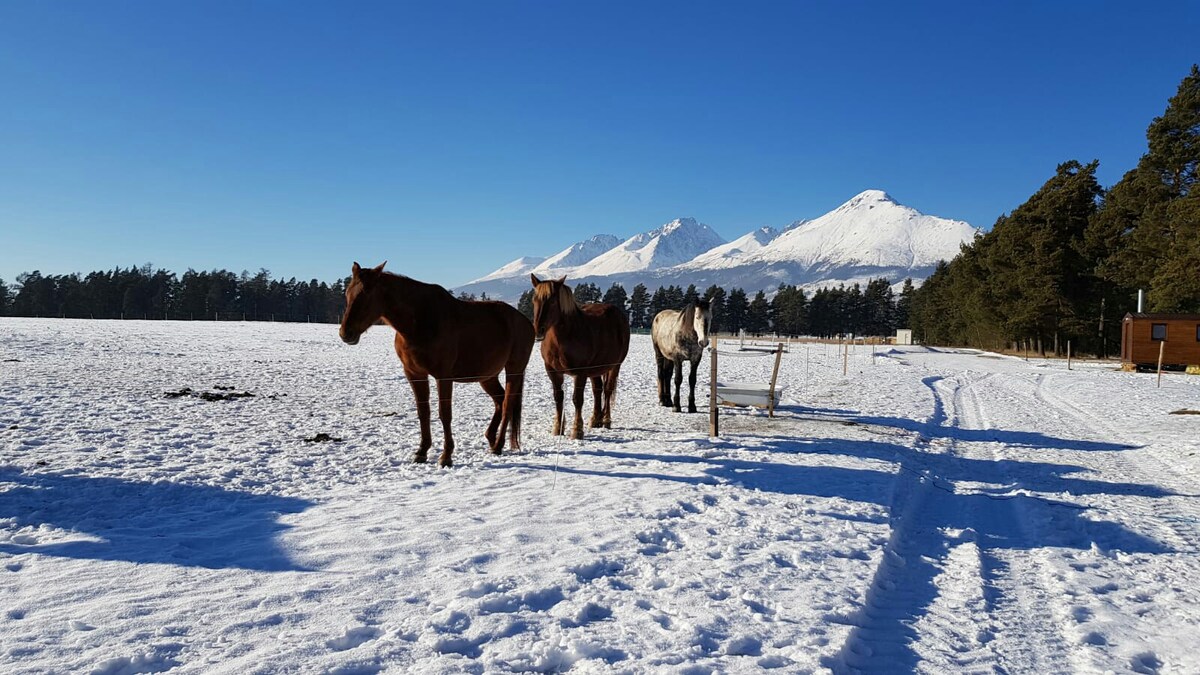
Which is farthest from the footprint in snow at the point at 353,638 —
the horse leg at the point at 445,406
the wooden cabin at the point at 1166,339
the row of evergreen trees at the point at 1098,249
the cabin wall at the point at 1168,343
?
the row of evergreen trees at the point at 1098,249

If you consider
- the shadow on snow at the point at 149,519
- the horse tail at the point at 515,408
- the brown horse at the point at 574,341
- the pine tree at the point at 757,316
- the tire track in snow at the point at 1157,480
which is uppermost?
the pine tree at the point at 757,316

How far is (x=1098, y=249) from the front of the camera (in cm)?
3916

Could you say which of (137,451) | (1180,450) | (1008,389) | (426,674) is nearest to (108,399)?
(137,451)

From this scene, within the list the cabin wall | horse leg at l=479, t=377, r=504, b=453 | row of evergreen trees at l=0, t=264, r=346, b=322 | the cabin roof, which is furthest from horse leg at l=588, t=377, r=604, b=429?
row of evergreen trees at l=0, t=264, r=346, b=322

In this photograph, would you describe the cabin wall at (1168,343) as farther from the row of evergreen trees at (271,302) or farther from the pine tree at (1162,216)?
the row of evergreen trees at (271,302)

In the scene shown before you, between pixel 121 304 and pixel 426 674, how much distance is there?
94.4m

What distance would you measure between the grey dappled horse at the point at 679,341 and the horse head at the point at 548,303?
322 centimetres

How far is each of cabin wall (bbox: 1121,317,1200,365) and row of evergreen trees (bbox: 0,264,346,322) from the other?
76216 millimetres

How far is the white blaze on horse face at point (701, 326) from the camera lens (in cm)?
1116

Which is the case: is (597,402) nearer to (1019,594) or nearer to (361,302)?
(361,302)

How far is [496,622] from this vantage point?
3.23m

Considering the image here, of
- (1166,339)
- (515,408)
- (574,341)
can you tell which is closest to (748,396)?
(574,341)

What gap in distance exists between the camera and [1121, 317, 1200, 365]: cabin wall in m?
27.7

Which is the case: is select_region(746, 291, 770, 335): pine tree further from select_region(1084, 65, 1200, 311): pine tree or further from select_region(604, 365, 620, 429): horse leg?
select_region(604, 365, 620, 429): horse leg
